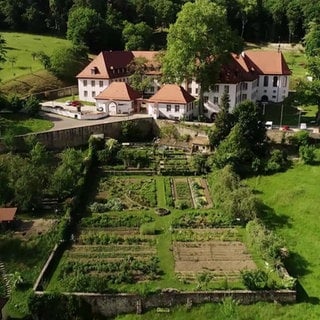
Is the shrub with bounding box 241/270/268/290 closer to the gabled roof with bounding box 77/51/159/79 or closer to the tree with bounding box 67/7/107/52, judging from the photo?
the gabled roof with bounding box 77/51/159/79

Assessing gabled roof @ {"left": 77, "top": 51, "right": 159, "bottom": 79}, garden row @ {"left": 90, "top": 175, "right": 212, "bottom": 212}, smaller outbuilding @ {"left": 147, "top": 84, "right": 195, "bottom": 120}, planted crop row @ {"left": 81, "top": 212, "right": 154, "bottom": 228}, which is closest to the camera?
planted crop row @ {"left": 81, "top": 212, "right": 154, "bottom": 228}

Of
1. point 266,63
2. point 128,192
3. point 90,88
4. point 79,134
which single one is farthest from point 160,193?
point 266,63

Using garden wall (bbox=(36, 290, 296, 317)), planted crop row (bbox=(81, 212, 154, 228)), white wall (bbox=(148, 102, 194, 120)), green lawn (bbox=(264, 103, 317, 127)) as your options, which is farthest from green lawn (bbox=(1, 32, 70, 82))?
garden wall (bbox=(36, 290, 296, 317))

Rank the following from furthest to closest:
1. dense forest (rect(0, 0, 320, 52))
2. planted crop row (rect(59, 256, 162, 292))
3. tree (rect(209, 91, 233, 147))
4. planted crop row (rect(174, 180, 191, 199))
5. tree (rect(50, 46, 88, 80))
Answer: dense forest (rect(0, 0, 320, 52)), tree (rect(50, 46, 88, 80)), tree (rect(209, 91, 233, 147)), planted crop row (rect(174, 180, 191, 199)), planted crop row (rect(59, 256, 162, 292))

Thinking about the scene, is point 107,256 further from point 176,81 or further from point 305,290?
point 176,81

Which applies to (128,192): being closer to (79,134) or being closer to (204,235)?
(204,235)

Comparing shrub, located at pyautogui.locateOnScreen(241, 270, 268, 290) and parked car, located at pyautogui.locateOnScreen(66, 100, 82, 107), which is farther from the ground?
parked car, located at pyautogui.locateOnScreen(66, 100, 82, 107)

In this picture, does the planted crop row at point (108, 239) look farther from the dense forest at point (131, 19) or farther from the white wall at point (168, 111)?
the dense forest at point (131, 19)
